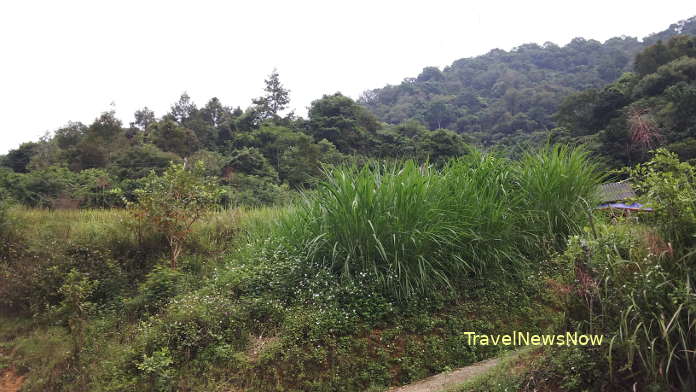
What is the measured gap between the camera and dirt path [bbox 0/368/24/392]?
168 inches

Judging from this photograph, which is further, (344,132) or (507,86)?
(507,86)

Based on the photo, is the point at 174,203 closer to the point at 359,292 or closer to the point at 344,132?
the point at 359,292

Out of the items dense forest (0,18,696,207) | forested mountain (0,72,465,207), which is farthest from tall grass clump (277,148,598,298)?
forested mountain (0,72,465,207)

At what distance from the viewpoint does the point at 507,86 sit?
156ft

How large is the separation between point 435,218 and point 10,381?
15.3 feet

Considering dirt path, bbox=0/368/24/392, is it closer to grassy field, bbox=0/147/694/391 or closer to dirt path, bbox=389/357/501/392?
grassy field, bbox=0/147/694/391

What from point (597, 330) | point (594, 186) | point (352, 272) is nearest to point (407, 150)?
point (594, 186)

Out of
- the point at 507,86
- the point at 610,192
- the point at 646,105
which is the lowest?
the point at 610,192

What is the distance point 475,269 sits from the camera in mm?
4570

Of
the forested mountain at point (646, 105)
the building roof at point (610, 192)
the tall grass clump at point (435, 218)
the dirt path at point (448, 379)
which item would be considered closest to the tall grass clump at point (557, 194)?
the tall grass clump at point (435, 218)

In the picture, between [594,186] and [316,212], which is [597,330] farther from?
[594,186]

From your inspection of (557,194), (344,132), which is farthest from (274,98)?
(557,194)

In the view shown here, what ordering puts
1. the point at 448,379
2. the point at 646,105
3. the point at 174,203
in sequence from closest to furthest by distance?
the point at 448,379 → the point at 174,203 → the point at 646,105

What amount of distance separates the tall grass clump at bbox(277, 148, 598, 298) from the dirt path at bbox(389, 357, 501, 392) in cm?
84
